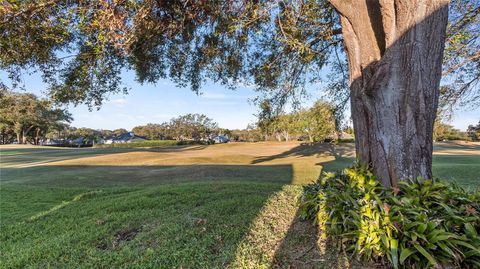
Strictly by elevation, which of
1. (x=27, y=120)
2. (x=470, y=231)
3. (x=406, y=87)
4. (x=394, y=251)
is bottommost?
(x=394, y=251)

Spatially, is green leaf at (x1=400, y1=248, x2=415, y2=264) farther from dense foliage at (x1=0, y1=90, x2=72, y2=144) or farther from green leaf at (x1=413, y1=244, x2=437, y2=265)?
dense foliage at (x1=0, y1=90, x2=72, y2=144)

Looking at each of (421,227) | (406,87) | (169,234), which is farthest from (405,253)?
(169,234)

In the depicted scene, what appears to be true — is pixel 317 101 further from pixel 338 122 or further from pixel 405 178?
pixel 405 178

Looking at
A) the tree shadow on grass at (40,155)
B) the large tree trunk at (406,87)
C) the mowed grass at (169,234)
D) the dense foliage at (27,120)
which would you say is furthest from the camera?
the dense foliage at (27,120)

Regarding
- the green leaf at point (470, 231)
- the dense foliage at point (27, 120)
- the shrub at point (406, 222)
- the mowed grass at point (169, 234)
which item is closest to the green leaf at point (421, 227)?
the shrub at point (406, 222)

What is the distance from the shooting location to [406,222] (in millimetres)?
2654

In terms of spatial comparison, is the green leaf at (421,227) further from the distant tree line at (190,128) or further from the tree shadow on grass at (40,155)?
the distant tree line at (190,128)

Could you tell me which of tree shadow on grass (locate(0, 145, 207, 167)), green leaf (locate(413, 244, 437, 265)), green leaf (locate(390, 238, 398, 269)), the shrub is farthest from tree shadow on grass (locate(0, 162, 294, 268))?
tree shadow on grass (locate(0, 145, 207, 167))

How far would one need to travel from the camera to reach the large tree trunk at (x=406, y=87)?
329cm

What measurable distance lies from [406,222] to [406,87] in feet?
5.26

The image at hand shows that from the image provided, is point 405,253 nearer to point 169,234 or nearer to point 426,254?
point 426,254

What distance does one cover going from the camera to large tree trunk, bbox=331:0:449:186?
130 inches

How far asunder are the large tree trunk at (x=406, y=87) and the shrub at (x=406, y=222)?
0.89 feet

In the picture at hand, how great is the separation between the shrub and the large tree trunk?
10.7 inches
